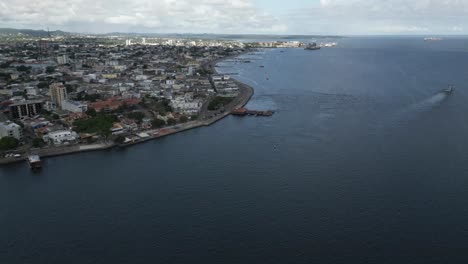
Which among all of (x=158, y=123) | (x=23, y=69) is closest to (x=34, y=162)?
(x=158, y=123)

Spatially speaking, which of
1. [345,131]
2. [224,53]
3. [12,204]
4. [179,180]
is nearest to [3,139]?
[12,204]

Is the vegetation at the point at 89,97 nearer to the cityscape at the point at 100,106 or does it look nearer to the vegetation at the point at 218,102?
the cityscape at the point at 100,106

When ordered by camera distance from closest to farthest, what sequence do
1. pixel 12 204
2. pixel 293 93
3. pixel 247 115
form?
1. pixel 12 204
2. pixel 247 115
3. pixel 293 93

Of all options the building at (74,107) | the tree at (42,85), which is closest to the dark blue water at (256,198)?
the building at (74,107)

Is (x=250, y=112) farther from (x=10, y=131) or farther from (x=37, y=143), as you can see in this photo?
(x=10, y=131)

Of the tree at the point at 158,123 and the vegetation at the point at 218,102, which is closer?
the tree at the point at 158,123

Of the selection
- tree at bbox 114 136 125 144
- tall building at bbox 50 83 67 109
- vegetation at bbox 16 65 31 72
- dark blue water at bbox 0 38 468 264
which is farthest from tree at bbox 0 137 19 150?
vegetation at bbox 16 65 31 72

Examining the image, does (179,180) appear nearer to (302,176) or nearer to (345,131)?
(302,176)
